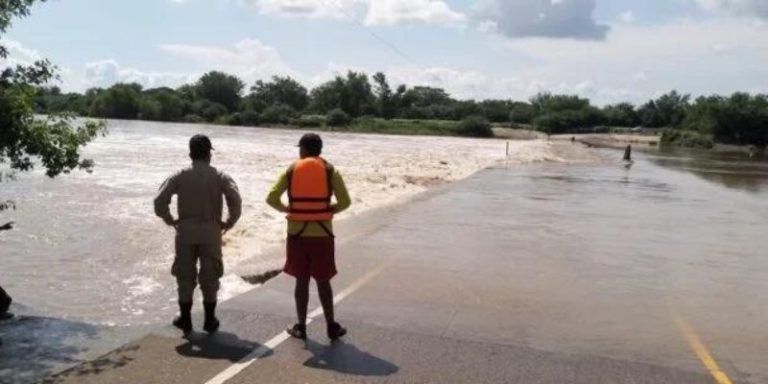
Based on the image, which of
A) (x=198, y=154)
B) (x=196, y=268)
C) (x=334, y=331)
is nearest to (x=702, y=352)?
(x=334, y=331)

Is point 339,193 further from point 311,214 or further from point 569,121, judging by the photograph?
point 569,121

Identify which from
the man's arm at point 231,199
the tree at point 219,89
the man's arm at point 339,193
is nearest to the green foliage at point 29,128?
the man's arm at point 231,199

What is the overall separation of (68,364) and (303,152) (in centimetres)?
260

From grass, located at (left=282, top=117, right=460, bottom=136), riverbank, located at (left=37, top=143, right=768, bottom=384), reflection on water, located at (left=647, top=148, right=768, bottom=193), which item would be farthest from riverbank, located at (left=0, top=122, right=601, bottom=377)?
grass, located at (left=282, top=117, right=460, bottom=136)

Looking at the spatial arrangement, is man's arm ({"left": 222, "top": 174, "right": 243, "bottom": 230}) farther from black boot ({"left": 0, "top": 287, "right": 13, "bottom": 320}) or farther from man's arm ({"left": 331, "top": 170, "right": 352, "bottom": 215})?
black boot ({"left": 0, "top": 287, "right": 13, "bottom": 320})

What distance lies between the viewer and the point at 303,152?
→ 700cm

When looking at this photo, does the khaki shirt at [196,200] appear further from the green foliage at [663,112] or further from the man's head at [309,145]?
the green foliage at [663,112]

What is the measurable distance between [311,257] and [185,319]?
1.35 m

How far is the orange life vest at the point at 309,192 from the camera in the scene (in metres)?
6.86

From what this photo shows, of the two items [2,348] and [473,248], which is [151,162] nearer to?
[473,248]

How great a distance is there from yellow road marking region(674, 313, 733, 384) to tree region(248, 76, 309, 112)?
591ft

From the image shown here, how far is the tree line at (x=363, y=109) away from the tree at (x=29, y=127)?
135159 millimetres

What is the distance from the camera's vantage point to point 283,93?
625 ft

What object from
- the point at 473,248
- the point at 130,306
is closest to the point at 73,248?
the point at 130,306
